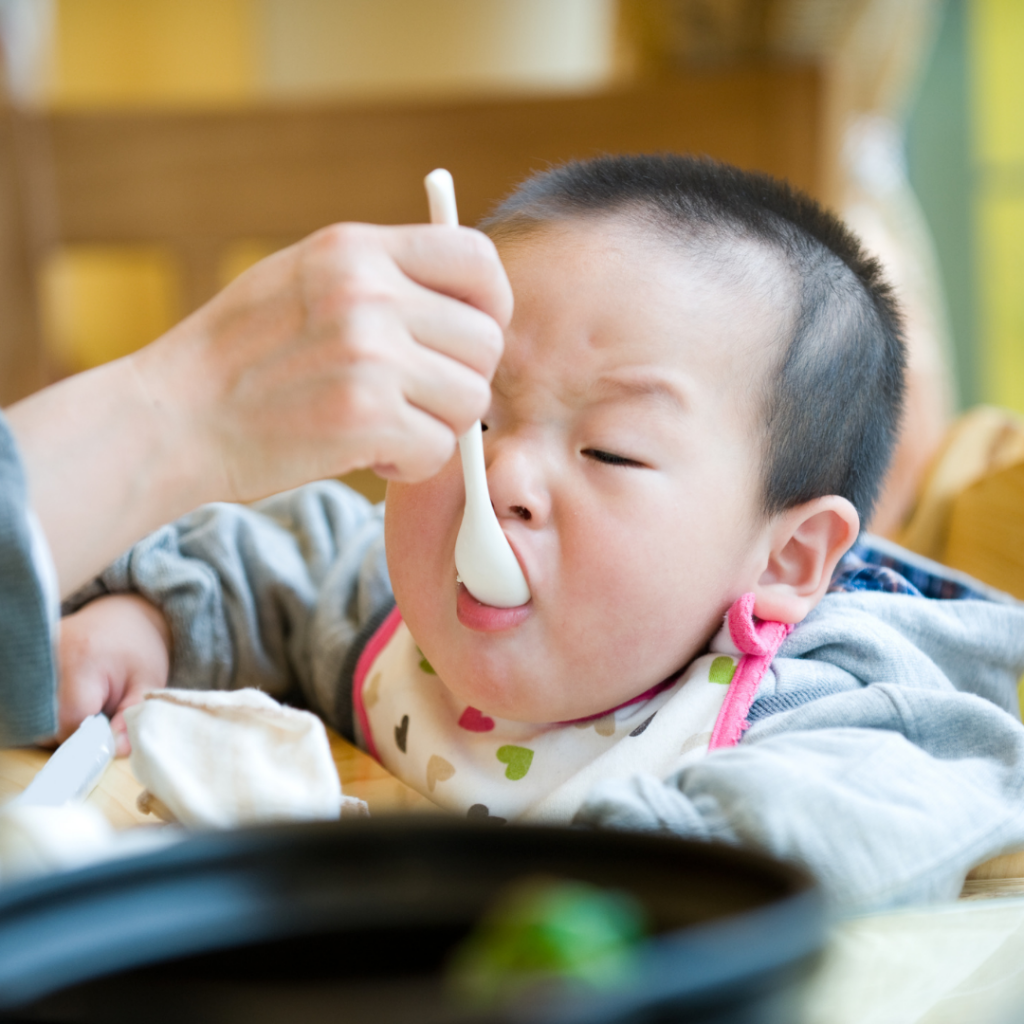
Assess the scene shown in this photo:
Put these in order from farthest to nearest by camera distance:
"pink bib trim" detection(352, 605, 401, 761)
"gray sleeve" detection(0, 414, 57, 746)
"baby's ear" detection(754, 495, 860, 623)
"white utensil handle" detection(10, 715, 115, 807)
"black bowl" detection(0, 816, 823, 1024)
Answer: "pink bib trim" detection(352, 605, 401, 761) → "baby's ear" detection(754, 495, 860, 623) → "white utensil handle" detection(10, 715, 115, 807) → "gray sleeve" detection(0, 414, 57, 746) → "black bowl" detection(0, 816, 823, 1024)

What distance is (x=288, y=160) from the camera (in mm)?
1977

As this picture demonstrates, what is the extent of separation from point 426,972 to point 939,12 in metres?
4.62

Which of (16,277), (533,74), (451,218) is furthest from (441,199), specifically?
(533,74)

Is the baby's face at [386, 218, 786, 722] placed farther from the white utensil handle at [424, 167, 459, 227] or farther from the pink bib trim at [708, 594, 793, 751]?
the white utensil handle at [424, 167, 459, 227]

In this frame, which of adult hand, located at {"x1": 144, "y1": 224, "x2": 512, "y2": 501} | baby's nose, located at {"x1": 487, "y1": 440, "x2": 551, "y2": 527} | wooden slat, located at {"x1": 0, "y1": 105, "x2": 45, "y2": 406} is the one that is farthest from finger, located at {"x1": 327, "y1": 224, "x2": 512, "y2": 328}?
Answer: wooden slat, located at {"x1": 0, "y1": 105, "x2": 45, "y2": 406}

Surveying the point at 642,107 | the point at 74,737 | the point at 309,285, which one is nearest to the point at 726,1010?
the point at 309,285

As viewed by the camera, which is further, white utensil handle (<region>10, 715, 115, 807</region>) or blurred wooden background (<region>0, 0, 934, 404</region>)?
blurred wooden background (<region>0, 0, 934, 404</region>)

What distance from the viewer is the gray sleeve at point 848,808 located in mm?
458

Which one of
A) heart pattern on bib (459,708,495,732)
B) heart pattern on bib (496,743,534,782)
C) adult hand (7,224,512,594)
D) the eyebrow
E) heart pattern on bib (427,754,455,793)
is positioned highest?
adult hand (7,224,512,594)

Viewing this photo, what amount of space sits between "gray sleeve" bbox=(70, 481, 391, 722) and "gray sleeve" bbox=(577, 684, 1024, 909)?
0.37m

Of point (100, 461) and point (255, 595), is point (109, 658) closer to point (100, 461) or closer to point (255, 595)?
point (255, 595)

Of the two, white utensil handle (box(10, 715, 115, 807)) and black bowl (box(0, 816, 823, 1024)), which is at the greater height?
black bowl (box(0, 816, 823, 1024))

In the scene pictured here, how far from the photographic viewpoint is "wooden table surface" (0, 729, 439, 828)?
1.89ft

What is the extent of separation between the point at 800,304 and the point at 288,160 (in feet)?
4.95
